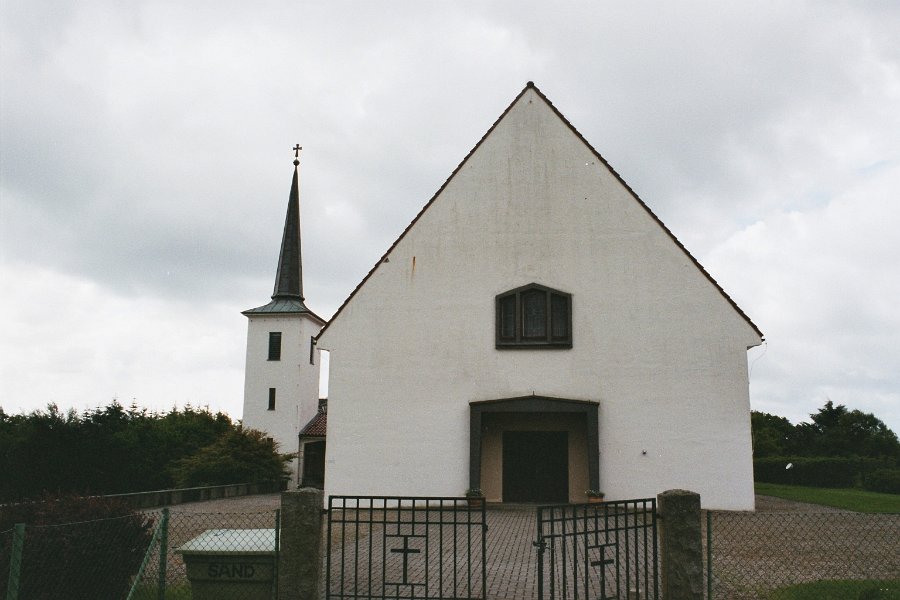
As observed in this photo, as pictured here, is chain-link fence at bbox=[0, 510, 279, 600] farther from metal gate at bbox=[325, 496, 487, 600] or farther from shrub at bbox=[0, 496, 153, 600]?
metal gate at bbox=[325, 496, 487, 600]

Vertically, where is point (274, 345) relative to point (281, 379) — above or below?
above

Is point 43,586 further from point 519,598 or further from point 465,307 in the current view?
point 465,307

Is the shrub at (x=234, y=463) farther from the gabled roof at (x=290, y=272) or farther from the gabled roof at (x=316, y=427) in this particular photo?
the gabled roof at (x=290, y=272)

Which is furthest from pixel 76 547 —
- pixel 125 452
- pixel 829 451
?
pixel 829 451

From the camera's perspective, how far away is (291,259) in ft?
138

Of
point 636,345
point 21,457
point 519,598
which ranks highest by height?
point 636,345

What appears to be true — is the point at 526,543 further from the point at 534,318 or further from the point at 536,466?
the point at 534,318

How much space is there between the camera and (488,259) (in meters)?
20.7

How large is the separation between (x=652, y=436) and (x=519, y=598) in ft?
37.1

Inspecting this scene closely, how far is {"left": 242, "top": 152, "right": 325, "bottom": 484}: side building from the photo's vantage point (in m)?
38.7

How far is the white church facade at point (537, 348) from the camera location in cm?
1930

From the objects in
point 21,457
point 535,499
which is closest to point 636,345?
point 535,499

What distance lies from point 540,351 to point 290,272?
2453cm

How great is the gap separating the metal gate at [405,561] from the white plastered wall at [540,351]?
4427mm
